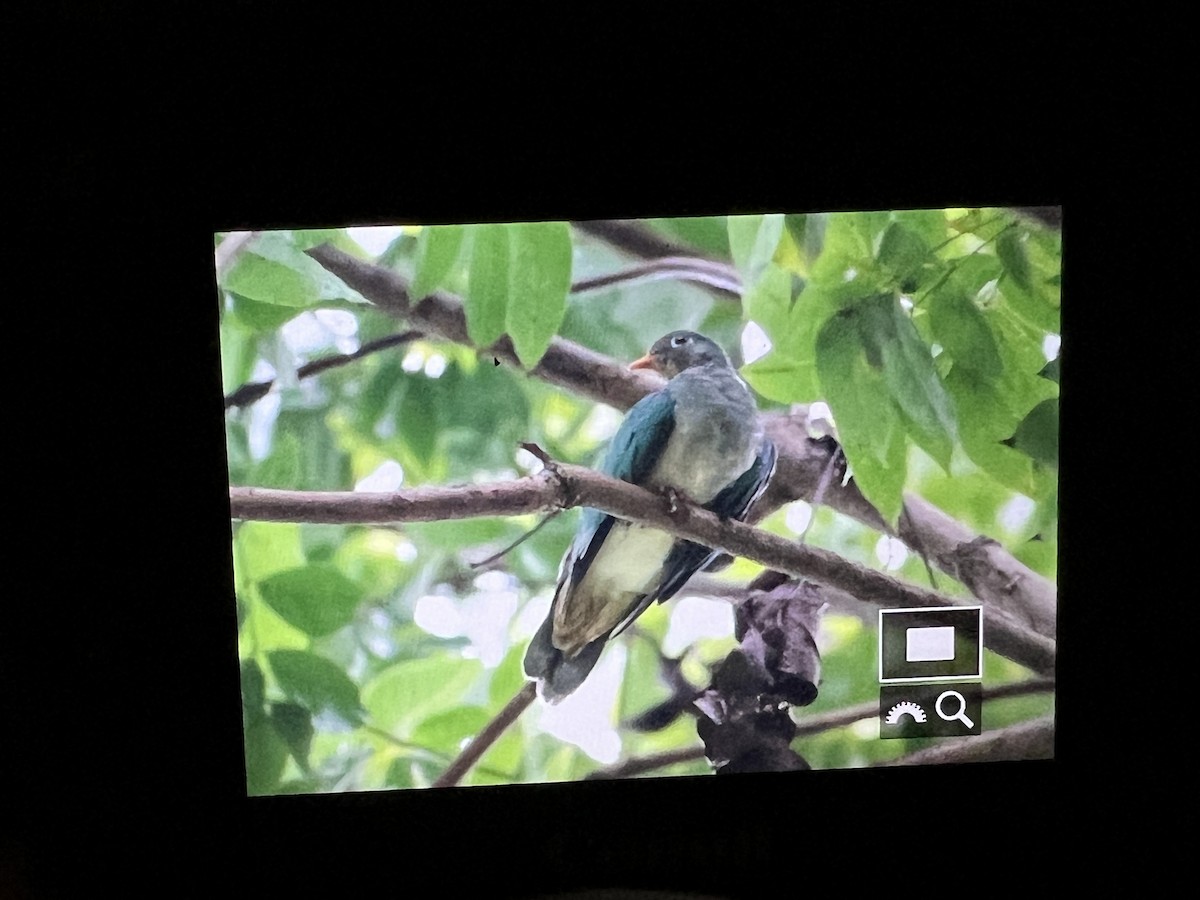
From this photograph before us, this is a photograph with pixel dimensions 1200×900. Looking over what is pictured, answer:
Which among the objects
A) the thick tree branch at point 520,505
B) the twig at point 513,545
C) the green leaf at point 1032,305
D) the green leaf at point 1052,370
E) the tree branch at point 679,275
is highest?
the tree branch at point 679,275

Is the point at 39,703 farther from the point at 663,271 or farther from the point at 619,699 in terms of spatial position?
the point at 663,271

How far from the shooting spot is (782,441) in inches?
68.0

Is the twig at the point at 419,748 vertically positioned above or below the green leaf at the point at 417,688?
below

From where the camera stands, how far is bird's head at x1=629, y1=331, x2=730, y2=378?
1703 mm

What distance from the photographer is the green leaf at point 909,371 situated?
172cm

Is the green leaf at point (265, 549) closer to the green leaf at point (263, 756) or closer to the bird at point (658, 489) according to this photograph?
the green leaf at point (263, 756)

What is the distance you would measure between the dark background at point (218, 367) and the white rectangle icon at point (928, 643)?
233mm

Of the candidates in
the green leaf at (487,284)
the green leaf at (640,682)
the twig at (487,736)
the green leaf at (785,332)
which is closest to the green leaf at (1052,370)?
the green leaf at (785,332)

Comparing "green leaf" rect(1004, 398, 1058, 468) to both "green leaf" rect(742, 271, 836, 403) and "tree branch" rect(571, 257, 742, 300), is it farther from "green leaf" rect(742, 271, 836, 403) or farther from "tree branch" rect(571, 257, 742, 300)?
"tree branch" rect(571, 257, 742, 300)

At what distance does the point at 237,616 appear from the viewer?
174 centimetres

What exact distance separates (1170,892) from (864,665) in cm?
76

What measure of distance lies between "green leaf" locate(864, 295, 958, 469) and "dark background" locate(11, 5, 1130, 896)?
0.19 meters

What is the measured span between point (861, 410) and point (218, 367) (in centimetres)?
111

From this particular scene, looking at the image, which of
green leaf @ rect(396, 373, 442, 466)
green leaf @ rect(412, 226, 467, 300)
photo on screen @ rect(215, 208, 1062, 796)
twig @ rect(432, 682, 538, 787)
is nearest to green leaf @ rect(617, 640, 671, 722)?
photo on screen @ rect(215, 208, 1062, 796)
